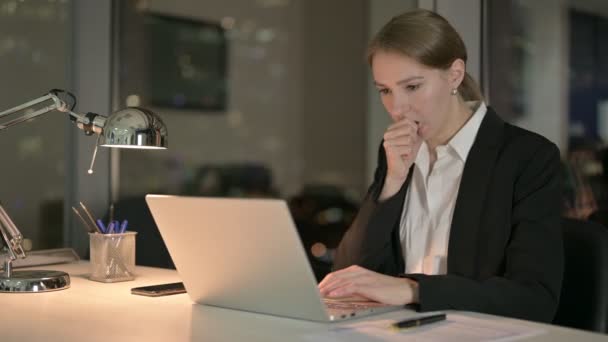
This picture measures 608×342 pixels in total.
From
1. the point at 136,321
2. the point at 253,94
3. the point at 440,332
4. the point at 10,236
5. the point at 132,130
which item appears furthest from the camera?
the point at 253,94

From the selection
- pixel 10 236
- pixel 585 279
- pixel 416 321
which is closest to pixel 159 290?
pixel 10 236

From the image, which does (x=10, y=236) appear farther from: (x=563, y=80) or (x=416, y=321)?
(x=563, y=80)

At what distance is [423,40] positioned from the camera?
5.70 feet

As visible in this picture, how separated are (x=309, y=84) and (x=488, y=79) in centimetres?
189

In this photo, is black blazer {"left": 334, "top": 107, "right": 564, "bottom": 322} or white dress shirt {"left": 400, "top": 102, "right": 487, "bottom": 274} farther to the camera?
white dress shirt {"left": 400, "top": 102, "right": 487, "bottom": 274}

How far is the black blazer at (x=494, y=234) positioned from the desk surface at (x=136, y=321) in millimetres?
106

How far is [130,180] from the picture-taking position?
349cm

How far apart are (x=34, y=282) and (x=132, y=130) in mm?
383

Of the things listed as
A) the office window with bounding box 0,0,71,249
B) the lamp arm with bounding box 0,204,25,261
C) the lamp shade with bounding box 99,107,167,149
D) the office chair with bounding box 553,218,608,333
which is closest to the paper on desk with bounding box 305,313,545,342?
the office chair with bounding box 553,218,608,333

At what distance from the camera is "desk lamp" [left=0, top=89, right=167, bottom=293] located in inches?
60.7

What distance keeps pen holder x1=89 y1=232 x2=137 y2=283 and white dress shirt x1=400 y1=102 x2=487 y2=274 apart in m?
0.62

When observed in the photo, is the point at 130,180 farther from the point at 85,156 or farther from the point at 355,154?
the point at 355,154

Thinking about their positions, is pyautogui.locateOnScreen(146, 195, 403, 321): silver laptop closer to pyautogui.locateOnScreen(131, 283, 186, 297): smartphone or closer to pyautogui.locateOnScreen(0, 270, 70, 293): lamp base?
pyautogui.locateOnScreen(131, 283, 186, 297): smartphone

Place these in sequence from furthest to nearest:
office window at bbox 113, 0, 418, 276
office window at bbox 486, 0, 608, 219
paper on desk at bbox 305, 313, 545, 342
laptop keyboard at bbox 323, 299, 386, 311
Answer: office window at bbox 113, 0, 418, 276 < office window at bbox 486, 0, 608, 219 < laptop keyboard at bbox 323, 299, 386, 311 < paper on desk at bbox 305, 313, 545, 342
